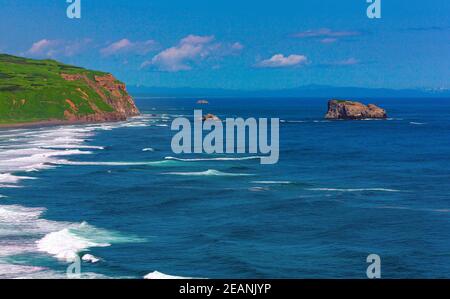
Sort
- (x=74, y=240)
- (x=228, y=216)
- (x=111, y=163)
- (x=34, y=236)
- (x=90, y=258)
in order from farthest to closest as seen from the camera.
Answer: (x=111, y=163), (x=228, y=216), (x=34, y=236), (x=74, y=240), (x=90, y=258)

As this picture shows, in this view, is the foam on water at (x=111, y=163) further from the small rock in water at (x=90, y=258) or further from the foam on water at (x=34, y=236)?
the small rock in water at (x=90, y=258)

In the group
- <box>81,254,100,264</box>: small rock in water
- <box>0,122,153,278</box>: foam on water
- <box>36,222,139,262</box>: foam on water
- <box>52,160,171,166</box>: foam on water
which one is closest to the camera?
<box>0,122,153,278</box>: foam on water

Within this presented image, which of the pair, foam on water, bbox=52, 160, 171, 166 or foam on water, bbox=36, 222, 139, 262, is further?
foam on water, bbox=52, 160, 171, 166

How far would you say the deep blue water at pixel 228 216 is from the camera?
164 ft

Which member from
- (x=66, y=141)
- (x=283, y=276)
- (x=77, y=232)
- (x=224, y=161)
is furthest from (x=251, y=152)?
(x=283, y=276)

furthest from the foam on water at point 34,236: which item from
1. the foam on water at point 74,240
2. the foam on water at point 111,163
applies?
the foam on water at point 111,163

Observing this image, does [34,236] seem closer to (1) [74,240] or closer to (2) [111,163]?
(1) [74,240]

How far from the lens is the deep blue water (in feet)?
164

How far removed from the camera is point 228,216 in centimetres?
6875

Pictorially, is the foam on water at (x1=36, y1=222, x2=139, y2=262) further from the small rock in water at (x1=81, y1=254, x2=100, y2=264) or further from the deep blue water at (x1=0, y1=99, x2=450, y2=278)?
the small rock in water at (x1=81, y1=254, x2=100, y2=264)

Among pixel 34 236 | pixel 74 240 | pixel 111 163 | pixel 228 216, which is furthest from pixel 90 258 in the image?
pixel 111 163

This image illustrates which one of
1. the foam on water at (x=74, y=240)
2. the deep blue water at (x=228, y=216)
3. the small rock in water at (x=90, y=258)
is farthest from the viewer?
the foam on water at (x=74, y=240)

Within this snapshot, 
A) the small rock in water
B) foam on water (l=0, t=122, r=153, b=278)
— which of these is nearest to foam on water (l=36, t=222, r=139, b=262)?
foam on water (l=0, t=122, r=153, b=278)

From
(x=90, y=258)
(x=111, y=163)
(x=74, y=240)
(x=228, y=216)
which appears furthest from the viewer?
(x=111, y=163)
